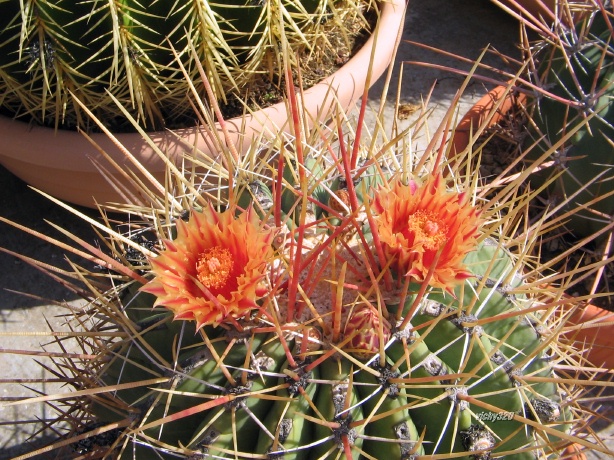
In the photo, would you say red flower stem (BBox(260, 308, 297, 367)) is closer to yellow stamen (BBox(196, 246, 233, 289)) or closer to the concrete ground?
yellow stamen (BBox(196, 246, 233, 289))

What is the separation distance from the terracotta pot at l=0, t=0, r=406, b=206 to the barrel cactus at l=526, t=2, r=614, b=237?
30cm

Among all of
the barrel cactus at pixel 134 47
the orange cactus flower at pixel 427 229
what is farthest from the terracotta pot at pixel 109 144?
the orange cactus flower at pixel 427 229

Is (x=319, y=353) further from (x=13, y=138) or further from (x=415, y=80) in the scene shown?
(x=415, y=80)

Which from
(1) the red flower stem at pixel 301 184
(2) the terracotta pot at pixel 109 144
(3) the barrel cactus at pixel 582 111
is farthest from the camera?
(2) the terracotta pot at pixel 109 144

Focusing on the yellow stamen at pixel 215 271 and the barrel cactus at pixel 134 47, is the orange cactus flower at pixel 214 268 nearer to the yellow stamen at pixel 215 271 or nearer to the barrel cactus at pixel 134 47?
the yellow stamen at pixel 215 271

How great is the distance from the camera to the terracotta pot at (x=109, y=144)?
3.79ft

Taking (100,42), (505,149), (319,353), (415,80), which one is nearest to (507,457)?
(319,353)

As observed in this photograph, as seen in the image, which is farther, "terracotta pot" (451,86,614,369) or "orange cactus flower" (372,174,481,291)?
"terracotta pot" (451,86,614,369)

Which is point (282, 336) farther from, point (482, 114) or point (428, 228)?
point (482, 114)

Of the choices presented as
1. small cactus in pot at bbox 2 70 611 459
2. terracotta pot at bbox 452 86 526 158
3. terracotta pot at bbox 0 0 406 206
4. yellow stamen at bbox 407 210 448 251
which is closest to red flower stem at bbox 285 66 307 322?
small cactus in pot at bbox 2 70 611 459

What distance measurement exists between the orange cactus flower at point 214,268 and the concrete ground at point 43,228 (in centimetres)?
26

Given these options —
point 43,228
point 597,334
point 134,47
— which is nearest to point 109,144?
point 134,47

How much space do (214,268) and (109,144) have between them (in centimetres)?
70

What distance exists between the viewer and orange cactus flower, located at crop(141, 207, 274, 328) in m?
0.54
